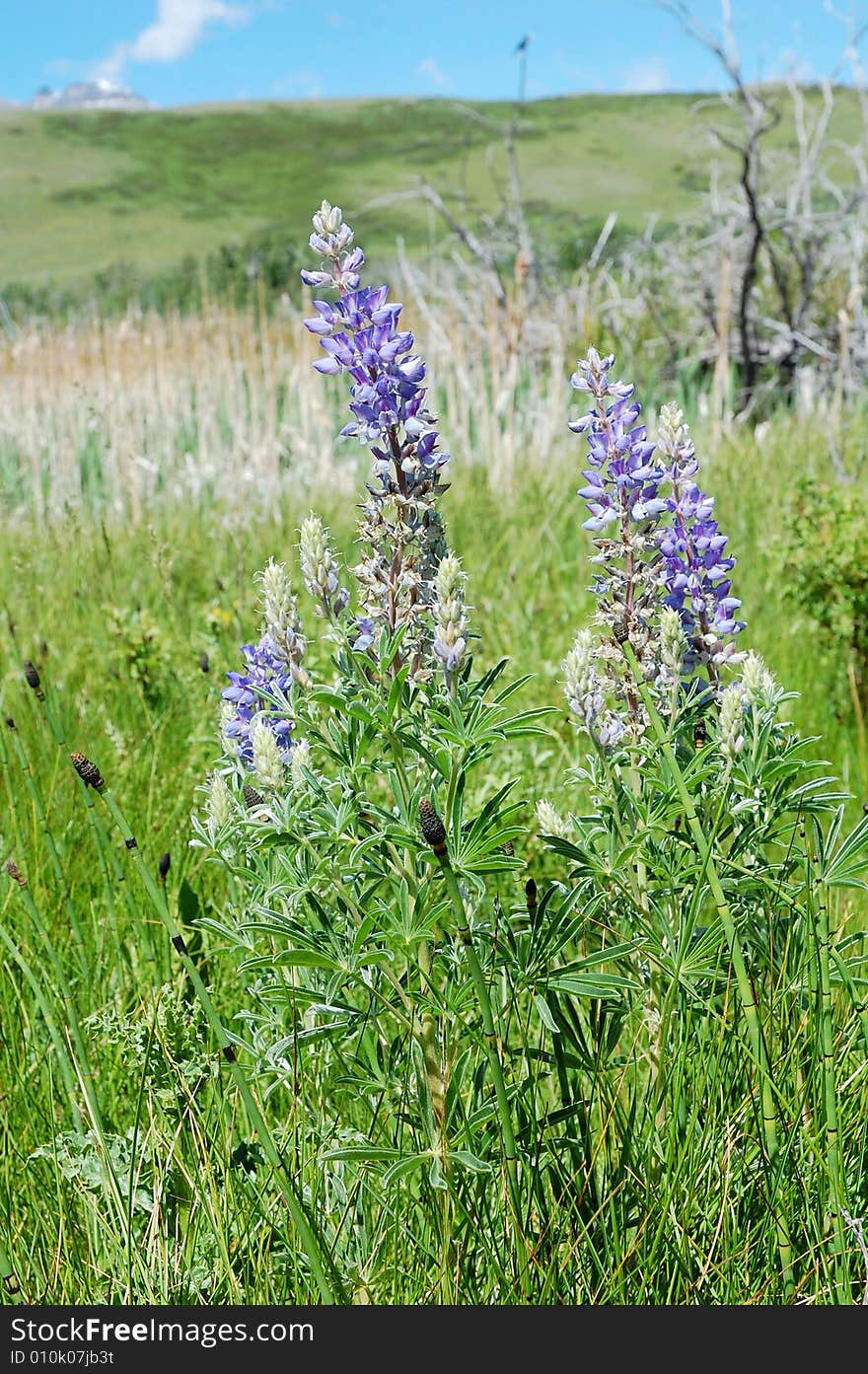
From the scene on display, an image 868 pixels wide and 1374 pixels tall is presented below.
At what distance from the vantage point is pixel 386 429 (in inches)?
57.2

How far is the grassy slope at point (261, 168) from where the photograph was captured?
98.0 m

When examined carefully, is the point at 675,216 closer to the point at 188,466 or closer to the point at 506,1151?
the point at 188,466

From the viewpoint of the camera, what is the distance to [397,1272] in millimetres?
1465

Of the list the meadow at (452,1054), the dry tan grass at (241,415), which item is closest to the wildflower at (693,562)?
the meadow at (452,1054)

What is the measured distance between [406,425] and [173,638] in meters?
3.27

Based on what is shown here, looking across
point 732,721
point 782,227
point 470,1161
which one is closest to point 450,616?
point 732,721

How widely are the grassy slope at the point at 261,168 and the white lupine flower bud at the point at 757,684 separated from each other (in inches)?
3569

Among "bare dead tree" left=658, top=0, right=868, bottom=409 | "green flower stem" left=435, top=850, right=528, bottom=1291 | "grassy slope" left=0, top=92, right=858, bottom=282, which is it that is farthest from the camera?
"grassy slope" left=0, top=92, right=858, bottom=282

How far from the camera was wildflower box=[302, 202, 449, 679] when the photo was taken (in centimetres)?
144

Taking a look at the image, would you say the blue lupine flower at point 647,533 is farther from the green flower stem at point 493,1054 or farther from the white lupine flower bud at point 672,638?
the green flower stem at point 493,1054

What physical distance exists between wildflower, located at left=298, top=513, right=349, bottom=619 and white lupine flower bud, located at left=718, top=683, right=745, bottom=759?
1.69 feet

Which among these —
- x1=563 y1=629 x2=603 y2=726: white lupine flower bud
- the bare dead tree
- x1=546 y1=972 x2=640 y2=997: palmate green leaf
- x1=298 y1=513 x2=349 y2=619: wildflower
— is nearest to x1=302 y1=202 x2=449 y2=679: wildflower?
x1=298 y1=513 x2=349 y2=619: wildflower

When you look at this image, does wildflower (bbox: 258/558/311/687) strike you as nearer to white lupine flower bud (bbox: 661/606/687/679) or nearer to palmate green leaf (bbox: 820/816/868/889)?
white lupine flower bud (bbox: 661/606/687/679)

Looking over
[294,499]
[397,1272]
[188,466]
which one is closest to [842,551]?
[397,1272]
